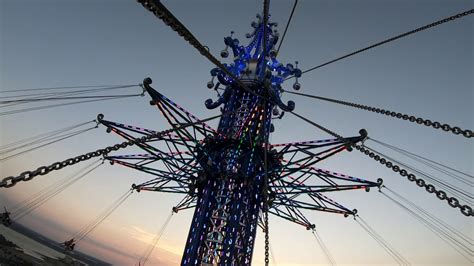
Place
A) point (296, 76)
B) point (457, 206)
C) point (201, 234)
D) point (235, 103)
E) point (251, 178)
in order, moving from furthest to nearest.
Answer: point (296, 76) → point (235, 103) → point (251, 178) → point (201, 234) → point (457, 206)

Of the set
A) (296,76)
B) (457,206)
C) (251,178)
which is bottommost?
(457,206)

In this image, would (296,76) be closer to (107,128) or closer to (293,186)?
(293,186)

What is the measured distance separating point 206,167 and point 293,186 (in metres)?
3.46

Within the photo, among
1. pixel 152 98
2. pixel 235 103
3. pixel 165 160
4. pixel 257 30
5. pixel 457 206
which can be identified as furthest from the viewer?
pixel 257 30

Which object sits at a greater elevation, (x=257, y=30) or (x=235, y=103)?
(x=257, y=30)

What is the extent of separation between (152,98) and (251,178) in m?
4.61

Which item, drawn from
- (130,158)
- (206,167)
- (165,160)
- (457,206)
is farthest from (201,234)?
(457,206)

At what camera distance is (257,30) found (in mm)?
15516

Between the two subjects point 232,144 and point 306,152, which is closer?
point 306,152

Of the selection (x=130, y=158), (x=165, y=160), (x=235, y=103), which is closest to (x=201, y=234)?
(x=165, y=160)

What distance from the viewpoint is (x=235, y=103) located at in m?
13.1

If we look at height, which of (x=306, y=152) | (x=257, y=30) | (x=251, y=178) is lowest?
(x=251, y=178)

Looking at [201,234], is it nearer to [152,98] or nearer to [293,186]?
[293,186]

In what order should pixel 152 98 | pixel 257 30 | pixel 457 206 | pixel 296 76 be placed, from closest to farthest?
pixel 457 206 < pixel 152 98 < pixel 296 76 < pixel 257 30
